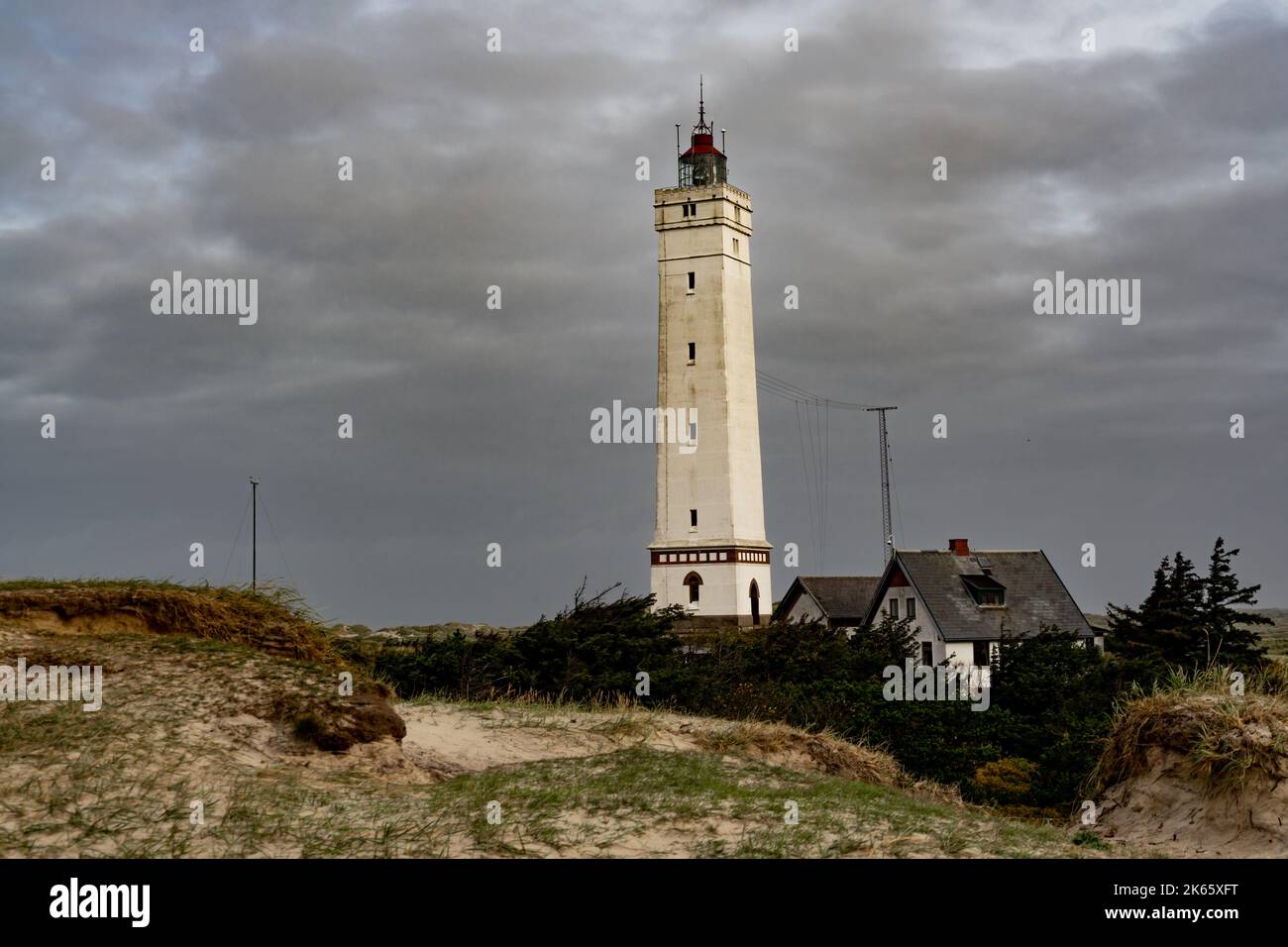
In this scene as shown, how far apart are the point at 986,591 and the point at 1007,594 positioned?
106 cm

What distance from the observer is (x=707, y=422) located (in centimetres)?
5594

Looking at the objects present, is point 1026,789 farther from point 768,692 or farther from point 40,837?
point 40,837

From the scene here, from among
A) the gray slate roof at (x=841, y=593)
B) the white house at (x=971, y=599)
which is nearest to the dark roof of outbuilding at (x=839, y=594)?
the gray slate roof at (x=841, y=593)

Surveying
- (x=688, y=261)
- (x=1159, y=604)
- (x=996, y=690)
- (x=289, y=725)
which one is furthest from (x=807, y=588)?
(x=289, y=725)

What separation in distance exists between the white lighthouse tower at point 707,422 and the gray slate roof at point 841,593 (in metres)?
4.49

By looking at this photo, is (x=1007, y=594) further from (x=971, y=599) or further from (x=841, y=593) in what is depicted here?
(x=841, y=593)

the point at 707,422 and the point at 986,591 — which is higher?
the point at 707,422

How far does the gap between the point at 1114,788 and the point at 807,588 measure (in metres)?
46.7

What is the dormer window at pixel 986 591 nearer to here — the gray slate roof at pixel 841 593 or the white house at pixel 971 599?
the white house at pixel 971 599

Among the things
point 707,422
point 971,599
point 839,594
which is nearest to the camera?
point 971,599

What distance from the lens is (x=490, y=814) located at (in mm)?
11609

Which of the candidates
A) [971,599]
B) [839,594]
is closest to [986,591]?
[971,599]

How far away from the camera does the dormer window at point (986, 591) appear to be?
1951 inches

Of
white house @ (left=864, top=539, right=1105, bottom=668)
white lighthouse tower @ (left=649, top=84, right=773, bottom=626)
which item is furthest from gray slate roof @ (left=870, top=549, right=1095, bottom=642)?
white lighthouse tower @ (left=649, top=84, right=773, bottom=626)
